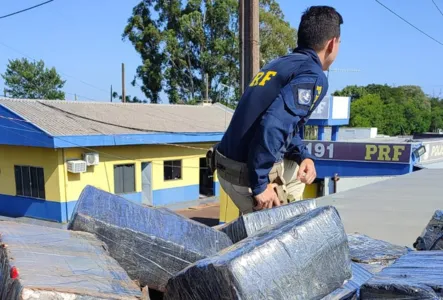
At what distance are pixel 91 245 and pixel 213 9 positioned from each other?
24187 millimetres

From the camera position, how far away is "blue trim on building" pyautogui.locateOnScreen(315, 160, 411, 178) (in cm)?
1068

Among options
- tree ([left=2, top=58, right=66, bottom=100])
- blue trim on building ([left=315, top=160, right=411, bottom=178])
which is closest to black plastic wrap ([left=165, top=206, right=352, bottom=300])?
blue trim on building ([left=315, top=160, right=411, bottom=178])

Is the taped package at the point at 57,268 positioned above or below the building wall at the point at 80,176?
above

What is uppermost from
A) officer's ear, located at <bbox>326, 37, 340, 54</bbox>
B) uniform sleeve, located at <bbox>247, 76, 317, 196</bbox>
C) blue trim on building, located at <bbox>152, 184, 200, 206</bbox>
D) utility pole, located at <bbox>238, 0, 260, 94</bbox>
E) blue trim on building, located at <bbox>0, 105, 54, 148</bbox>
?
utility pole, located at <bbox>238, 0, 260, 94</bbox>

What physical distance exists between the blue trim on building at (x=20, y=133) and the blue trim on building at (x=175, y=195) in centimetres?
467

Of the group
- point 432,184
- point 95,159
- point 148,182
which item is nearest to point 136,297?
point 432,184

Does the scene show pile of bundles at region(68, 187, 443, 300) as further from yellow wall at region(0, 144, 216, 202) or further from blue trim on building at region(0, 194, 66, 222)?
blue trim on building at region(0, 194, 66, 222)

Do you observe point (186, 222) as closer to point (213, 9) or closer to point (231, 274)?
point (231, 274)

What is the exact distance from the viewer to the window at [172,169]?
16.3 meters

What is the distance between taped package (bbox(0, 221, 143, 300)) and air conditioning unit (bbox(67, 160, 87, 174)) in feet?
39.9

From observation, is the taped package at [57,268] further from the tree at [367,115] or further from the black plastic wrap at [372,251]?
the tree at [367,115]

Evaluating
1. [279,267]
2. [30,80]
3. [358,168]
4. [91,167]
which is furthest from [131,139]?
[30,80]

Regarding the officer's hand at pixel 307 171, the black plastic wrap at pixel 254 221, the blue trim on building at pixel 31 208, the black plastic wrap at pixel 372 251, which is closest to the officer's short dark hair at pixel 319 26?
the officer's hand at pixel 307 171

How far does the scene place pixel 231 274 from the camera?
1036mm
